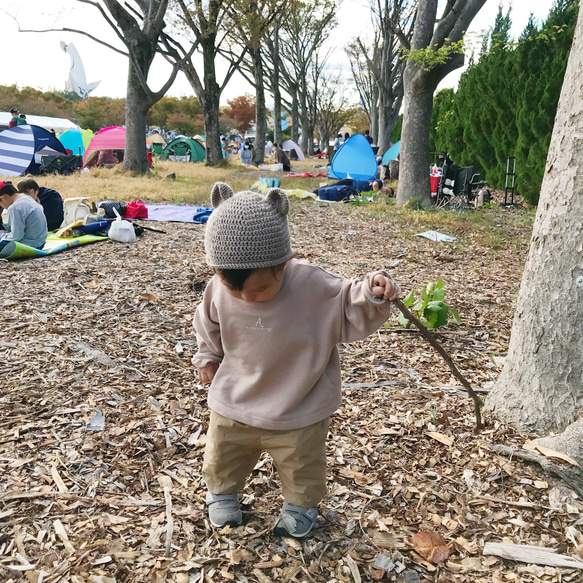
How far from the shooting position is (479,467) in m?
2.19

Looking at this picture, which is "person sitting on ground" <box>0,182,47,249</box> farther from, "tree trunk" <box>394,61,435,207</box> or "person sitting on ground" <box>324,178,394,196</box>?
"person sitting on ground" <box>324,178,394,196</box>

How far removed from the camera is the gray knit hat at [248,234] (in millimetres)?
1524

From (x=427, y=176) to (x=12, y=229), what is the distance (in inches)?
274

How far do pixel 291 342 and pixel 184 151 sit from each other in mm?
30310

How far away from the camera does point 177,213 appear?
913cm

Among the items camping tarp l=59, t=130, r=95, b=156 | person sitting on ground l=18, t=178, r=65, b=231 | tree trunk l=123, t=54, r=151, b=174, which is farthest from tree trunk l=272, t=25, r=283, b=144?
person sitting on ground l=18, t=178, r=65, b=231

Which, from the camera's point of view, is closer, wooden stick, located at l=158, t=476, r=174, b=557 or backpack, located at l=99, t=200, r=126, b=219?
wooden stick, located at l=158, t=476, r=174, b=557

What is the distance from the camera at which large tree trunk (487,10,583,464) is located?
2117 mm

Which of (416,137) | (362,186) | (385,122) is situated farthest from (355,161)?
(385,122)

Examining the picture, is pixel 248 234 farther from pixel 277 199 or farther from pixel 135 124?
pixel 135 124

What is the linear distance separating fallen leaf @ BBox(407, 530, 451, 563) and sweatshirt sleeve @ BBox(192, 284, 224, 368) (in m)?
0.96

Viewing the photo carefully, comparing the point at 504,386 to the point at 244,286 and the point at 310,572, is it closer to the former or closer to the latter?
the point at 310,572

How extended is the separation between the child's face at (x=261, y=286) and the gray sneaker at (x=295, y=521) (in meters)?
0.80

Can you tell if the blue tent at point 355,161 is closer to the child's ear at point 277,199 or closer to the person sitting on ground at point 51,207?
the person sitting on ground at point 51,207
